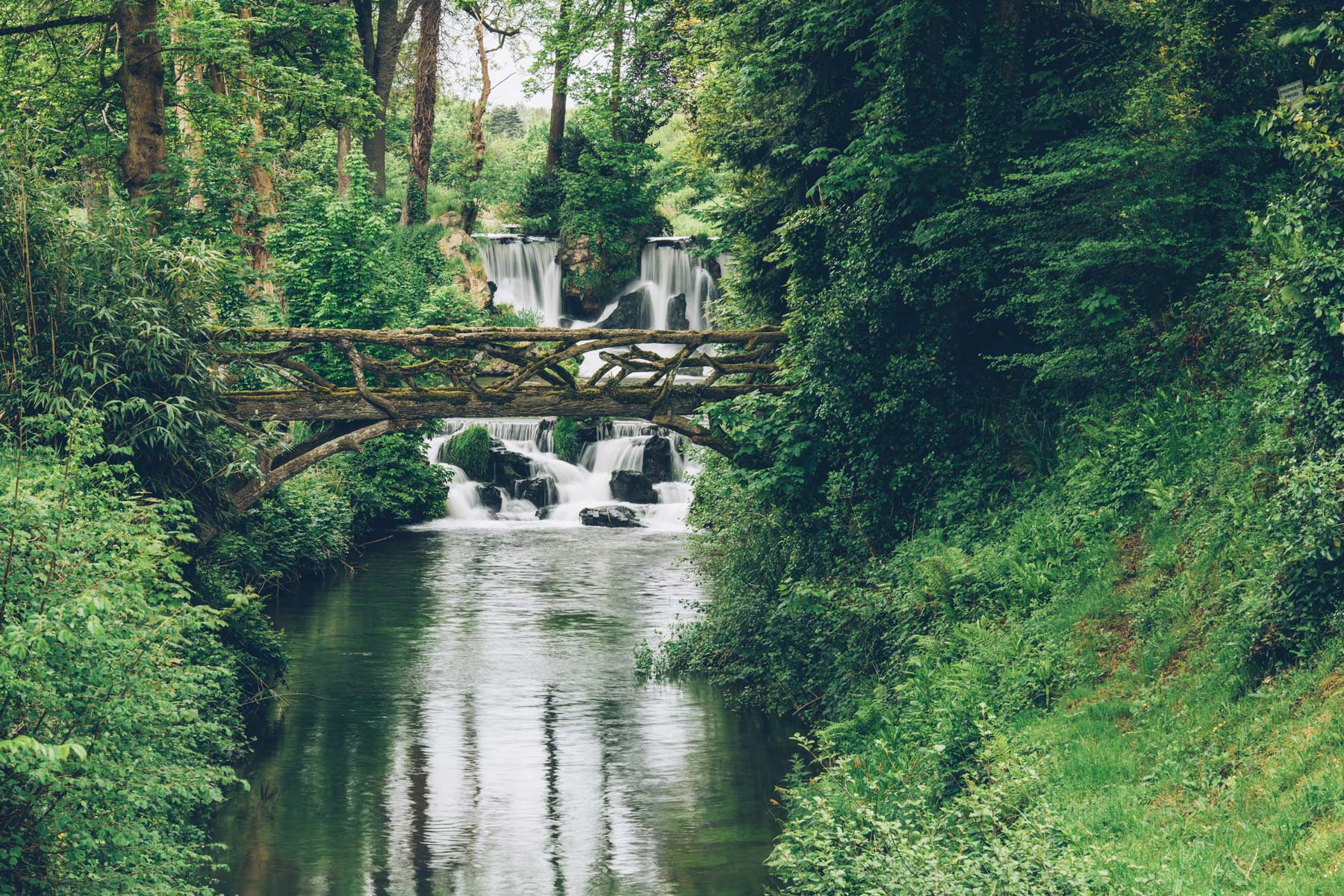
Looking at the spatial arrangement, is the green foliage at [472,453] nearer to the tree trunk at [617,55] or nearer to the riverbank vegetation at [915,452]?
the tree trunk at [617,55]

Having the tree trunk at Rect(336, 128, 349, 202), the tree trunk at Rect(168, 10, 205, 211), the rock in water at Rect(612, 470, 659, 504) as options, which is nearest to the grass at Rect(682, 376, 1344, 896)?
the tree trunk at Rect(168, 10, 205, 211)

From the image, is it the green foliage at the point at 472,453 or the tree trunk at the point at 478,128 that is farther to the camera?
the tree trunk at the point at 478,128

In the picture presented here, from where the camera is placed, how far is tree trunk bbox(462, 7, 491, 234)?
38.2 metres

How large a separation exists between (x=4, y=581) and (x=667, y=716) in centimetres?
863

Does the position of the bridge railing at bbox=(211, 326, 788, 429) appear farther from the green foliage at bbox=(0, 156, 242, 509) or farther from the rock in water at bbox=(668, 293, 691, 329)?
the rock in water at bbox=(668, 293, 691, 329)

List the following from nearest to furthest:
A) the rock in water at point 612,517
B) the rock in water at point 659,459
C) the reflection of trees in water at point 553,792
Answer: the reflection of trees in water at point 553,792, the rock in water at point 612,517, the rock in water at point 659,459

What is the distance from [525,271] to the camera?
3909 cm

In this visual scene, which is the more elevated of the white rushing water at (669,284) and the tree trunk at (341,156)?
the tree trunk at (341,156)

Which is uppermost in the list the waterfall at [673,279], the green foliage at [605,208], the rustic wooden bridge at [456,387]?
the green foliage at [605,208]

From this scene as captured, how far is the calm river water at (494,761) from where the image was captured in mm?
10773

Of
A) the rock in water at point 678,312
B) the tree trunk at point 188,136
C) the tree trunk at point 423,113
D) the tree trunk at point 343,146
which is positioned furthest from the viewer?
the rock in water at point 678,312

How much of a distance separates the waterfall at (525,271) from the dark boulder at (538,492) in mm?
9297

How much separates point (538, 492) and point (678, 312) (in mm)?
9836

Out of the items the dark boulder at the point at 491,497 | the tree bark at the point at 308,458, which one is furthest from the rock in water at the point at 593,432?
the tree bark at the point at 308,458
